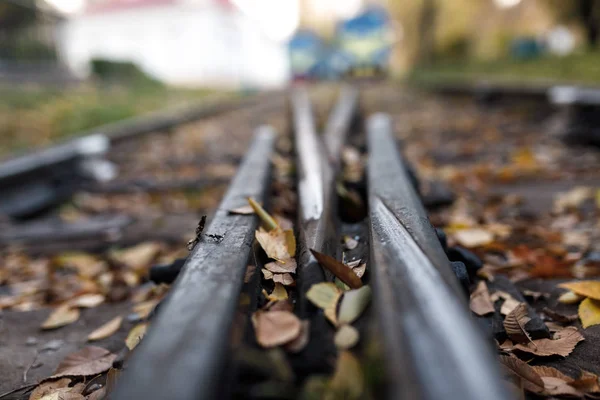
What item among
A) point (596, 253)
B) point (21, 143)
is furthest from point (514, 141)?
point (21, 143)

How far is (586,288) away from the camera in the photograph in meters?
1.38

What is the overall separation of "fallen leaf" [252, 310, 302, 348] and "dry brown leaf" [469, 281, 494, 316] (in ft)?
2.08

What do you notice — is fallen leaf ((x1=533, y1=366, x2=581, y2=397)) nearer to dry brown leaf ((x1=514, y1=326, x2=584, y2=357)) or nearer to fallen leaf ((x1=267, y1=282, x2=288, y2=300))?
dry brown leaf ((x1=514, y1=326, x2=584, y2=357))

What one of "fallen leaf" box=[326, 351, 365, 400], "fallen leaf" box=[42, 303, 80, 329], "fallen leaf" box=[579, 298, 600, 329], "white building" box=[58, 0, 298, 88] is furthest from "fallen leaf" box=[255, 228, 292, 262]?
"white building" box=[58, 0, 298, 88]

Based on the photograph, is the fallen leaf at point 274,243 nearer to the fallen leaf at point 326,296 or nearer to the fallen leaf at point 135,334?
the fallen leaf at point 326,296

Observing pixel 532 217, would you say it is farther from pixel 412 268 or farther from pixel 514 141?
pixel 514 141

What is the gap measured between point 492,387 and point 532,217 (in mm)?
1954

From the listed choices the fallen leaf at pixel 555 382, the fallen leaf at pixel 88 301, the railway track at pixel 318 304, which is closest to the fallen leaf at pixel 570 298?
the railway track at pixel 318 304

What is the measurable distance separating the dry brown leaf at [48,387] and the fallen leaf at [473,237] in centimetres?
143

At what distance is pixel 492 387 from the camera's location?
0.60 meters

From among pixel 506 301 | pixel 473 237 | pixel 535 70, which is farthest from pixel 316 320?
pixel 535 70

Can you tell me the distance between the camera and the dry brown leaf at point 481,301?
1.29 metres

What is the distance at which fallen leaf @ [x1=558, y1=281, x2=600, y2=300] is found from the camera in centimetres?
135

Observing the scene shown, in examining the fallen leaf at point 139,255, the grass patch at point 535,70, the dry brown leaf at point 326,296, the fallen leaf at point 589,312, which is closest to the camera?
the dry brown leaf at point 326,296
